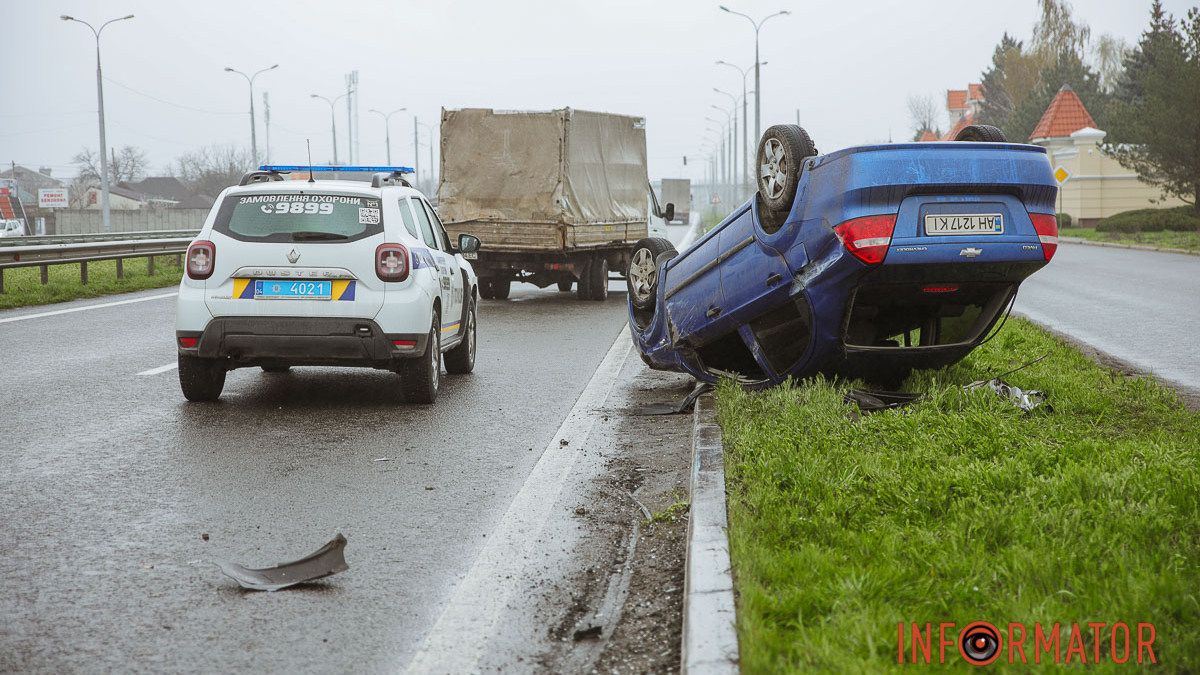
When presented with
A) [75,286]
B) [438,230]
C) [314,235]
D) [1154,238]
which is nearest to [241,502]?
Answer: [314,235]

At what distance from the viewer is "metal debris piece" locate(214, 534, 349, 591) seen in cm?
486

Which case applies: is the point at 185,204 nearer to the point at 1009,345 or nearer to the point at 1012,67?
the point at 1012,67

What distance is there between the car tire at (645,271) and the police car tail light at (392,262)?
→ 207 cm

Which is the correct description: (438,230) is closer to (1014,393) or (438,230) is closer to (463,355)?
(463,355)

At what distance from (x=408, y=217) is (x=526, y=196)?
10716 millimetres

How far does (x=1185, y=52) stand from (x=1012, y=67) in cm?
4903

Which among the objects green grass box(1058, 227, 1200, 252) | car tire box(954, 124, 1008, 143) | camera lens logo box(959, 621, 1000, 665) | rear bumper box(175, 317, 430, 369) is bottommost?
green grass box(1058, 227, 1200, 252)

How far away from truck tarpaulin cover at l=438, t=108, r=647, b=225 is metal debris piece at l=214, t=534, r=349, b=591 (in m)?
15.3

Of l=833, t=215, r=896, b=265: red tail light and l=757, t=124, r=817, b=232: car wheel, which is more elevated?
l=757, t=124, r=817, b=232: car wheel

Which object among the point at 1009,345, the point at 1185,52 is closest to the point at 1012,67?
the point at 1185,52

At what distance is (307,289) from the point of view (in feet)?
29.6

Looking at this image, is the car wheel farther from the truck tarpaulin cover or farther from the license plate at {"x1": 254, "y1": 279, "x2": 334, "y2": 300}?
the truck tarpaulin cover

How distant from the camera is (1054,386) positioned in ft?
27.7

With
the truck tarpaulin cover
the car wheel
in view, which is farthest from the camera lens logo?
the truck tarpaulin cover
